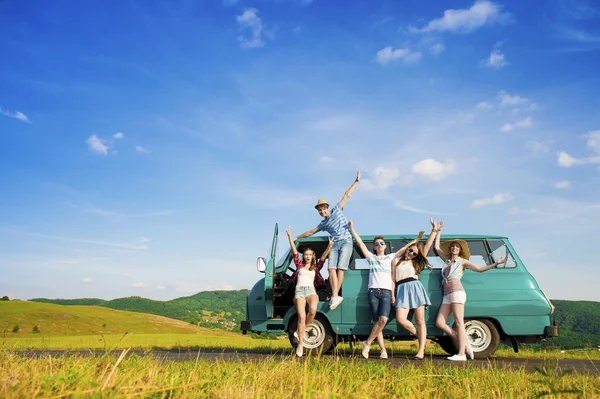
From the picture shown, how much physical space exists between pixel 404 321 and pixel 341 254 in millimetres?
1705

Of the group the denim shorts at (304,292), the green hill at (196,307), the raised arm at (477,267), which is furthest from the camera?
the green hill at (196,307)

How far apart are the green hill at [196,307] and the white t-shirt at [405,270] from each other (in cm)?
7467

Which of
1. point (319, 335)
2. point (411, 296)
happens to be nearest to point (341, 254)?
point (411, 296)

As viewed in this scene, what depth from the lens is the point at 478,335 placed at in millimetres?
9438

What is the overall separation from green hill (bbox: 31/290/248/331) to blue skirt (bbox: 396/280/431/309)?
245 feet

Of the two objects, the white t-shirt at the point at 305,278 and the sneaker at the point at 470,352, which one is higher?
the white t-shirt at the point at 305,278

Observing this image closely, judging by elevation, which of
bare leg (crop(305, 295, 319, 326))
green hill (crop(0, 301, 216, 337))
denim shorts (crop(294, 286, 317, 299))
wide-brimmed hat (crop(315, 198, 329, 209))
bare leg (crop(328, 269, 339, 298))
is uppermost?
wide-brimmed hat (crop(315, 198, 329, 209))

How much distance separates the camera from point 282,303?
10.7m

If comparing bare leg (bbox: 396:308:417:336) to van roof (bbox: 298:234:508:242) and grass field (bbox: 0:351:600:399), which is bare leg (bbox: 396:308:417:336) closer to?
van roof (bbox: 298:234:508:242)

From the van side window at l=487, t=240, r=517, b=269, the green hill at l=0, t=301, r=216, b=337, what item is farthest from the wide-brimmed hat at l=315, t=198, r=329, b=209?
the green hill at l=0, t=301, r=216, b=337

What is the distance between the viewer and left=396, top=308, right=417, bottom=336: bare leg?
8977 millimetres

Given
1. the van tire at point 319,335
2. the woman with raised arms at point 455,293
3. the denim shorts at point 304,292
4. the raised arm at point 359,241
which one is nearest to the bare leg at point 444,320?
the woman with raised arms at point 455,293

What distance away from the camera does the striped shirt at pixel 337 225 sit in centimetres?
975

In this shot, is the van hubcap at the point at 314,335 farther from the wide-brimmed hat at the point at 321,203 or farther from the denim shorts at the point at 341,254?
the wide-brimmed hat at the point at 321,203
